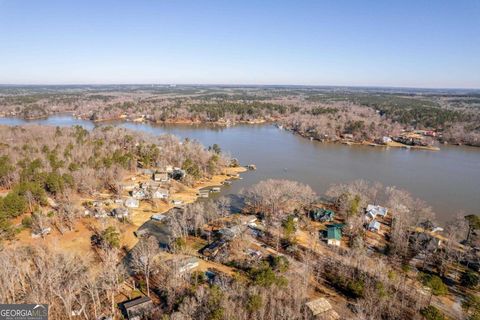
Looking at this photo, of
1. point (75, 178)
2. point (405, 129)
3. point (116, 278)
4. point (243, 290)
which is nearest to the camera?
point (243, 290)

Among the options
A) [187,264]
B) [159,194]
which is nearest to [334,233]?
[187,264]

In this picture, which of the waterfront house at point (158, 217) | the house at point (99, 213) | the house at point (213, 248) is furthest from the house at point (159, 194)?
the house at point (213, 248)

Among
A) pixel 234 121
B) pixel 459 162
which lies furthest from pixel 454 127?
pixel 234 121

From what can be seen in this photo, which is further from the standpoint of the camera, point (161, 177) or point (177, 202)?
point (161, 177)

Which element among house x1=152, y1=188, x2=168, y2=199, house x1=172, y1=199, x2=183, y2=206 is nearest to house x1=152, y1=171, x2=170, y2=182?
house x1=152, y1=188, x2=168, y2=199

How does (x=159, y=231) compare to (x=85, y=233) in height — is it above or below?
below

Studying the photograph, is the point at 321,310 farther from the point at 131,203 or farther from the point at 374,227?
the point at 131,203

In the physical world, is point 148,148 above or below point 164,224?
above

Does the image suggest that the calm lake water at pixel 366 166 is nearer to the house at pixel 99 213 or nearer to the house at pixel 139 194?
the house at pixel 139 194

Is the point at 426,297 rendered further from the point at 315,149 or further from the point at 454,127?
the point at 454,127
